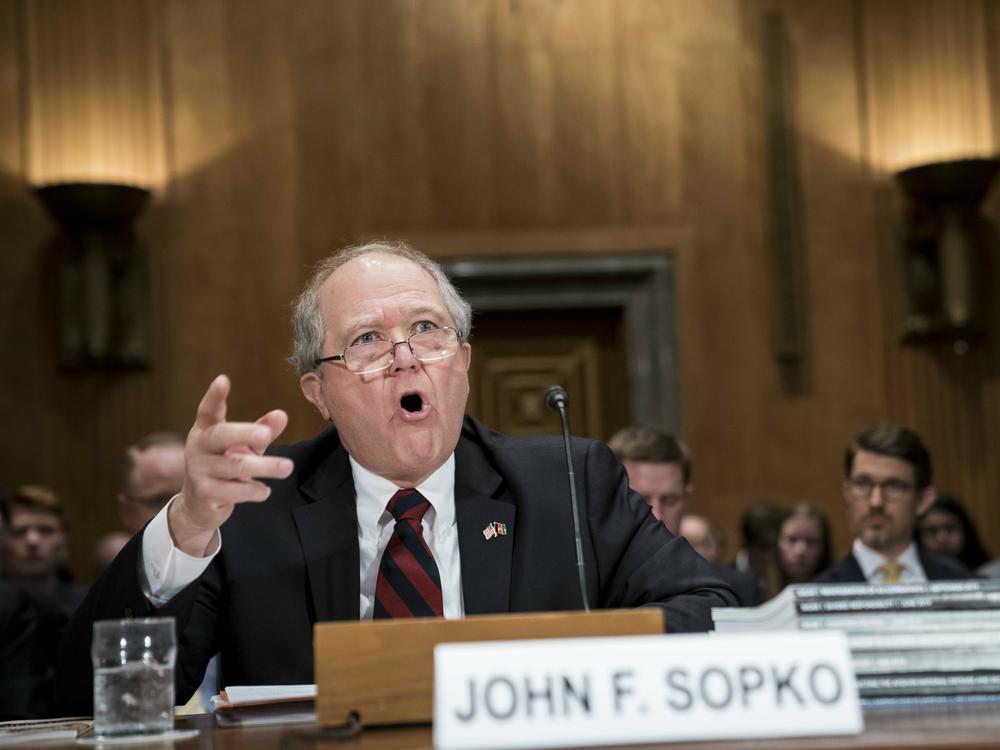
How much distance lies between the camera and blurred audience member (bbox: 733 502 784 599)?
20.9 feet

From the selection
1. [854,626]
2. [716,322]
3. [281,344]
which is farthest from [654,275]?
[854,626]

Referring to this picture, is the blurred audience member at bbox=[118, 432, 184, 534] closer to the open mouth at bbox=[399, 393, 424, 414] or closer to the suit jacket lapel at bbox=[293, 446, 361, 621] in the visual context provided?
the suit jacket lapel at bbox=[293, 446, 361, 621]

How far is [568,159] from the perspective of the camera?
7152 millimetres

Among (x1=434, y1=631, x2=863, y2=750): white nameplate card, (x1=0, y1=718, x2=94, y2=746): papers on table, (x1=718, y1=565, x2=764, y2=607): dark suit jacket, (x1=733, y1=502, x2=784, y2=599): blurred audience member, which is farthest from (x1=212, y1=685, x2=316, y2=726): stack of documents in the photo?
(x1=733, y1=502, x2=784, y2=599): blurred audience member

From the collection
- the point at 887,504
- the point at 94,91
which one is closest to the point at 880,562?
the point at 887,504

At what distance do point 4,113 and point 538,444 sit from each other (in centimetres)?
489

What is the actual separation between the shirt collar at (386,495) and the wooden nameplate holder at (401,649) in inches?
36.5

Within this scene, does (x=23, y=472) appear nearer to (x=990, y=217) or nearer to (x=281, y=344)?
(x=281, y=344)

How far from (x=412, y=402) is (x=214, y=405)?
732mm

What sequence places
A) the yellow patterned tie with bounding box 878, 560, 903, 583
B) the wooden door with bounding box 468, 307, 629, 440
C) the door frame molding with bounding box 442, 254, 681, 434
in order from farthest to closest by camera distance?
the wooden door with bounding box 468, 307, 629, 440 → the door frame molding with bounding box 442, 254, 681, 434 → the yellow patterned tie with bounding box 878, 560, 903, 583

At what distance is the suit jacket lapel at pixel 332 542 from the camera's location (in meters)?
2.58

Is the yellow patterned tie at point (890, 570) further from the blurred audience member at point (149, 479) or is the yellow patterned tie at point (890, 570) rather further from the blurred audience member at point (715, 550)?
the blurred audience member at point (149, 479)

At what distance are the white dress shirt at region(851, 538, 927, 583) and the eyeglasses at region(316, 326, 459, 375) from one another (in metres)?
3.00

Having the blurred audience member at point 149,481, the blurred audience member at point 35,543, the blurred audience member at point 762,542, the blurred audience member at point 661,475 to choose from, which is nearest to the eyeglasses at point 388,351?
the blurred audience member at point 661,475
